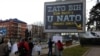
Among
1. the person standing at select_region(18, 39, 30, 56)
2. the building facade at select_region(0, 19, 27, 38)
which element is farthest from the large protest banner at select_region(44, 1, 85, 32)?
the building facade at select_region(0, 19, 27, 38)

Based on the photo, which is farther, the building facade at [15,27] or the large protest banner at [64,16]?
the building facade at [15,27]

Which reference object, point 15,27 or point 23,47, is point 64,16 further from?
point 15,27

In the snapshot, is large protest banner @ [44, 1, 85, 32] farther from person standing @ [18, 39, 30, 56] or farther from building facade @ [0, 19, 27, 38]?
building facade @ [0, 19, 27, 38]

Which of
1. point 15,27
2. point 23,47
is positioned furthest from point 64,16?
point 15,27

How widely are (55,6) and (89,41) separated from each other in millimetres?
39708

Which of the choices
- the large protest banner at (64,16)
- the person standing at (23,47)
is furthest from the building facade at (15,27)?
the person standing at (23,47)

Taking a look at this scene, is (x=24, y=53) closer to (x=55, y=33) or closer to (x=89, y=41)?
(x=55, y=33)

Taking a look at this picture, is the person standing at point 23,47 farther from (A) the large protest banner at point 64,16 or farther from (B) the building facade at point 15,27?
(B) the building facade at point 15,27

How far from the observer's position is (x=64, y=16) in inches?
926

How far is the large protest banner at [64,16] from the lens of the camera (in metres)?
23.2

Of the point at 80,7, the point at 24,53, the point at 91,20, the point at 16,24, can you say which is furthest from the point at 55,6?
the point at 16,24

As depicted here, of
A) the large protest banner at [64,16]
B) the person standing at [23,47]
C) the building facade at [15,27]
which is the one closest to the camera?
the person standing at [23,47]

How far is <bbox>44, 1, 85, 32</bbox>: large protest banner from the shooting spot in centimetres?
2319

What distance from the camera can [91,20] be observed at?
70938 millimetres
